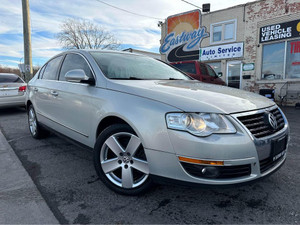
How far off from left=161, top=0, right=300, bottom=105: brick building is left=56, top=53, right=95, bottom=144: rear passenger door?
10001mm

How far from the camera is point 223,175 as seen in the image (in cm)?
169

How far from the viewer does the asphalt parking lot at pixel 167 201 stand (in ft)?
5.86

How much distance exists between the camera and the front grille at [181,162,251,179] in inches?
65.9

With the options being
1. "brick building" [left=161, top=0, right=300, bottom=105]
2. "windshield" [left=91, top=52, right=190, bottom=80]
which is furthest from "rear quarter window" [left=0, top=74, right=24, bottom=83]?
"brick building" [left=161, top=0, right=300, bottom=105]

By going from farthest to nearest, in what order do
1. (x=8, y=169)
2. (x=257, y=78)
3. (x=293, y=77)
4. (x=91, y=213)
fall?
(x=257, y=78)
(x=293, y=77)
(x=8, y=169)
(x=91, y=213)

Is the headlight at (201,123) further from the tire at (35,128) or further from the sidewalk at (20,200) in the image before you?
the tire at (35,128)

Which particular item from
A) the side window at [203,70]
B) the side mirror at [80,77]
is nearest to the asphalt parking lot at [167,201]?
the side mirror at [80,77]

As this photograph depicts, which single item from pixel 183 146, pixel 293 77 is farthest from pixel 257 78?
pixel 183 146

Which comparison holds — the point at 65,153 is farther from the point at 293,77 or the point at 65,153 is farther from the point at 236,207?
the point at 293,77

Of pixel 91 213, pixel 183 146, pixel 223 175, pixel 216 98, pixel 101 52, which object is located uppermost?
pixel 101 52

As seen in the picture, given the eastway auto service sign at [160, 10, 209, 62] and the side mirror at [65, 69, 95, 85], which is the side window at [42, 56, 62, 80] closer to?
the side mirror at [65, 69, 95, 85]

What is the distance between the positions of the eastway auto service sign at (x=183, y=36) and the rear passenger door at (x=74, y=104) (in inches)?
435

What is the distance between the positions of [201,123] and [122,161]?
88 cm

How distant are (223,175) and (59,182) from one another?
5.76 ft
